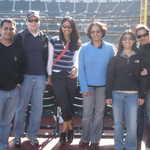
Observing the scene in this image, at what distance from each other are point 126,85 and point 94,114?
646 mm

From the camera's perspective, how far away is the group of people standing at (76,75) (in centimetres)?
385

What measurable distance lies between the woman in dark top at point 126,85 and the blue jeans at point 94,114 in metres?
0.22

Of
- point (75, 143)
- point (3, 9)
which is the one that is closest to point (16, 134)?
point (75, 143)

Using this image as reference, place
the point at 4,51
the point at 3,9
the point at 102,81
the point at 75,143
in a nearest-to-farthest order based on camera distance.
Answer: the point at 4,51, the point at 102,81, the point at 75,143, the point at 3,9

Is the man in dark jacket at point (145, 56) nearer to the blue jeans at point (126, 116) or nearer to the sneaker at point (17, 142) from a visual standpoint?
the blue jeans at point (126, 116)

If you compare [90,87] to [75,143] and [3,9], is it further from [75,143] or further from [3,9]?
[3,9]

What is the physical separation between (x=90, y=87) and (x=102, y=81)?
16 cm

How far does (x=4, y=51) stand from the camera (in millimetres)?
3785

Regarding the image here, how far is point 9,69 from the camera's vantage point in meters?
3.83

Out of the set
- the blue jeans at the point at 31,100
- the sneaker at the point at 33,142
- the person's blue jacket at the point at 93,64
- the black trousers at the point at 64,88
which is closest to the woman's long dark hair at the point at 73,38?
the person's blue jacket at the point at 93,64

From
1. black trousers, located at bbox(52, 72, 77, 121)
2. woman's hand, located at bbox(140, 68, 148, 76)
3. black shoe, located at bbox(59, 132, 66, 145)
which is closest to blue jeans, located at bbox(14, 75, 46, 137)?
black trousers, located at bbox(52, 72, 77, 121)

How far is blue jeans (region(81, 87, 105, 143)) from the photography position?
4.12m

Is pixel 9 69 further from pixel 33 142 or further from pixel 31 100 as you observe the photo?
pixel 33 142

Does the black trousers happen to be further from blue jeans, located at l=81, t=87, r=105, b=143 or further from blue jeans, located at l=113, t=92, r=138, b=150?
blue jeans, located at l=113, t=92, r=138, b=150
